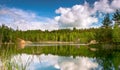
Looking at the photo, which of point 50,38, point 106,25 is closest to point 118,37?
point 106,25

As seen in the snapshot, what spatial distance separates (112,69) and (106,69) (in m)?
0.80

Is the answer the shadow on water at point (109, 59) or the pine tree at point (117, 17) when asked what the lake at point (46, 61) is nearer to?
the shadow on water at point (109, 59)

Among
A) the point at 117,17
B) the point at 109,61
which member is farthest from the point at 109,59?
the point at 117,17

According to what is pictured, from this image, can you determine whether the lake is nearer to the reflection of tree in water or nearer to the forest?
the reflection of tree in water

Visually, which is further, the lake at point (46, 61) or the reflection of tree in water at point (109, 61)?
the reflection of tree in water at point (109, 61)

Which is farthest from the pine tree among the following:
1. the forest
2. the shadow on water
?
the shadow on water

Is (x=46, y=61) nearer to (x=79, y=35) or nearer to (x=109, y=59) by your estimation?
(x=109, y=59)

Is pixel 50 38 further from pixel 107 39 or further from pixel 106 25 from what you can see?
pixel 107 39

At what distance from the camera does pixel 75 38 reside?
13875cm

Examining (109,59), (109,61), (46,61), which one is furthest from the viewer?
(109,59)

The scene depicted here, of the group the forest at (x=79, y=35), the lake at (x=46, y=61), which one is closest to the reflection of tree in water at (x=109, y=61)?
the lake at (x=46, y=61)

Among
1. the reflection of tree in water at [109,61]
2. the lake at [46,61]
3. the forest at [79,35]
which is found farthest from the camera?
the forest at [79,35]

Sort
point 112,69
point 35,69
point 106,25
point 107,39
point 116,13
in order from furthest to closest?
point 106,25 → point 116,13 → point 107,39 → point 112,69 → point 35,69

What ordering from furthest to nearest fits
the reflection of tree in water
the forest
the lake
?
1. the forest
2. the reflection of tree in water
3. the lake
